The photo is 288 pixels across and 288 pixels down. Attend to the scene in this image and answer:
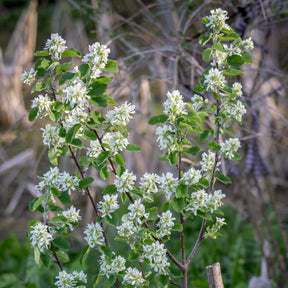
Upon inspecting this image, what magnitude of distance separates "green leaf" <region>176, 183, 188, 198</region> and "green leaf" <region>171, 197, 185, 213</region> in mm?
24

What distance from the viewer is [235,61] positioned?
1040 millimetres

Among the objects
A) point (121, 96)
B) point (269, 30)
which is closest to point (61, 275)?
point (121, 96)

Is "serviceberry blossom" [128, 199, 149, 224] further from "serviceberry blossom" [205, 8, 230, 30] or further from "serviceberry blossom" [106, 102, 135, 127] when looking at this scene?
"serviceberry blossom" [205, 8, 230, 30]

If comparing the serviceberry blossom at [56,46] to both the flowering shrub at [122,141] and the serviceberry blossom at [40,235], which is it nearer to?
the flowering shrub at [122,141]

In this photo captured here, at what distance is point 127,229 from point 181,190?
0.56ft

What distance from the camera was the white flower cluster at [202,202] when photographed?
1059mm

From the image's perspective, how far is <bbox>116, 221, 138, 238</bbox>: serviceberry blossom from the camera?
41.3 inches

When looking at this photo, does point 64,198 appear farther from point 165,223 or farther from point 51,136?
point 165,223

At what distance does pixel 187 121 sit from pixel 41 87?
1.23 ft

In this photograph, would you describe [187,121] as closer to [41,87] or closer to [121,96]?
[41,87]

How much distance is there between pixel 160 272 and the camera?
106 centimetres

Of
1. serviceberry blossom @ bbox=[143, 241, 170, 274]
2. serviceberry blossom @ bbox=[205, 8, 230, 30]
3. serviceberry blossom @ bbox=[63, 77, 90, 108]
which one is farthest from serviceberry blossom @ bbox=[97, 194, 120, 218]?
serviceberry blossom @ bbox=[205, 8, 230, 30]

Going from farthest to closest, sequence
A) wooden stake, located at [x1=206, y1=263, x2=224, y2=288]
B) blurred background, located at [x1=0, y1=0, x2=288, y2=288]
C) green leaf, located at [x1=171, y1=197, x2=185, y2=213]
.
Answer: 1. blurred background, located at [x1=0, y1=0, x2=288, y2=288]
2. wooden stake, located at [x1=206, y1=263, x2=224, y2=288]
3. green leaf, located at [x1=171, y1=197, x2=185, y2=213]

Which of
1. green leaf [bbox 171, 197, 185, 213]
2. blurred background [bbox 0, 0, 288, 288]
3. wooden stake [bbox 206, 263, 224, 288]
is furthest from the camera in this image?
blurred background [bbox 0, 0, 288, 288]
